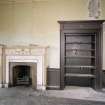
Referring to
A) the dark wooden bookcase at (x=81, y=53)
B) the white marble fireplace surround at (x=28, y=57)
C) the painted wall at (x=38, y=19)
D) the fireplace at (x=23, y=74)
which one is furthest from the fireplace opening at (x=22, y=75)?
the dark wooden bookcase at (x=81, y=53)

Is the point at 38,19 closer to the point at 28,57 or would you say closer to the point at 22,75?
the point at 28,57

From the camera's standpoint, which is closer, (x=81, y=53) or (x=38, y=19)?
(x=38, y=19)

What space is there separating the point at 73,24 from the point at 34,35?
144 centimetres

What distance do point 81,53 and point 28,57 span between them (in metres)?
1.99

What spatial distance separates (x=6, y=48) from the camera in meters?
7.38

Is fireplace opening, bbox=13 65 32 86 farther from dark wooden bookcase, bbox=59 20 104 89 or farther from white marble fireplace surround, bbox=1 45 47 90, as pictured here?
dark wooden bookcase, bbox=59 20 104 89

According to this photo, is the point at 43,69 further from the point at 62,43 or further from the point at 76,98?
the point at 76,98

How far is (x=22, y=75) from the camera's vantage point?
7.92m

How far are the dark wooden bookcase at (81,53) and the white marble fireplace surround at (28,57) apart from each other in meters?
0.64

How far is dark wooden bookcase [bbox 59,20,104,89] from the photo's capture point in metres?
7.17

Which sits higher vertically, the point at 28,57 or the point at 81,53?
the point at 81,53

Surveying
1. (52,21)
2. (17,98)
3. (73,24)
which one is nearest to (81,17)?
(73,24)

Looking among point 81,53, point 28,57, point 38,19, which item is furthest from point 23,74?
point 81,53

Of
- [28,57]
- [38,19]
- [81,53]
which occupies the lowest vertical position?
[28,57]
